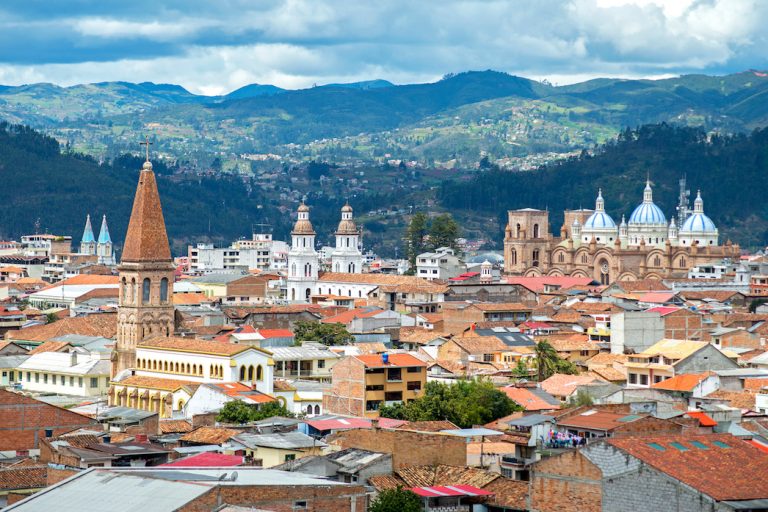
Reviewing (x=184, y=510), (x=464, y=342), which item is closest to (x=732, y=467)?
(x=184, y=510)

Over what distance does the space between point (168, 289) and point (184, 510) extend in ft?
161

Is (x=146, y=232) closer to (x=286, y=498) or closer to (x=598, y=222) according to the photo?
(x=286, y=498)

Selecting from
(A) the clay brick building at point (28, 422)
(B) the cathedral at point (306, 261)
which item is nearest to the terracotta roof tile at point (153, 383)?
(A) the clay brick building at point (28, 422)

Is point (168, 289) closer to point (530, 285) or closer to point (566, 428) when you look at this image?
point (566, 428)

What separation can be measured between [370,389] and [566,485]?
2703 cm

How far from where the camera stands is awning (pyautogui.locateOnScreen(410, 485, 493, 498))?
4638 cm

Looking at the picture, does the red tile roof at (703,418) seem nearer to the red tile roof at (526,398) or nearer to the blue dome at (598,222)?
the red tile roof at (526,398)

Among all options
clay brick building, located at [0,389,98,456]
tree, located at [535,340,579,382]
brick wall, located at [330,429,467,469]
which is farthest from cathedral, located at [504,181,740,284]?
brick wall, located at [330,429,467,469]

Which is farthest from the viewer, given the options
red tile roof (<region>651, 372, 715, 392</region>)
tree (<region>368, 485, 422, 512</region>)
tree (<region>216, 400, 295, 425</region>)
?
red tile roof (<region>651, 372, 715, 392</region>)

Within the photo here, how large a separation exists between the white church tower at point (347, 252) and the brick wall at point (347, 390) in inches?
3598

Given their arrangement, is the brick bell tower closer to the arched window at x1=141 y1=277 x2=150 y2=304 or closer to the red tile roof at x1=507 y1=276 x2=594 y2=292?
the arched window at x1=141 y1=277 x2=150 y2=304

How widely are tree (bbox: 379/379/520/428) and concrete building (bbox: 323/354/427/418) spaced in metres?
2.66

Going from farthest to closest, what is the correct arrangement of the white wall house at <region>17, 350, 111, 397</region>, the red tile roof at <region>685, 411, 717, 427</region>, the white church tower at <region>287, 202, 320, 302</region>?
the white church tower at <region>287, 202, 320, 302</region> < the white wall house at <region>17, 350, 111, 397</region> < the red tile roof at <region>685, 411, 717, 427</region>

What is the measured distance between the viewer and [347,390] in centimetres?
7175
